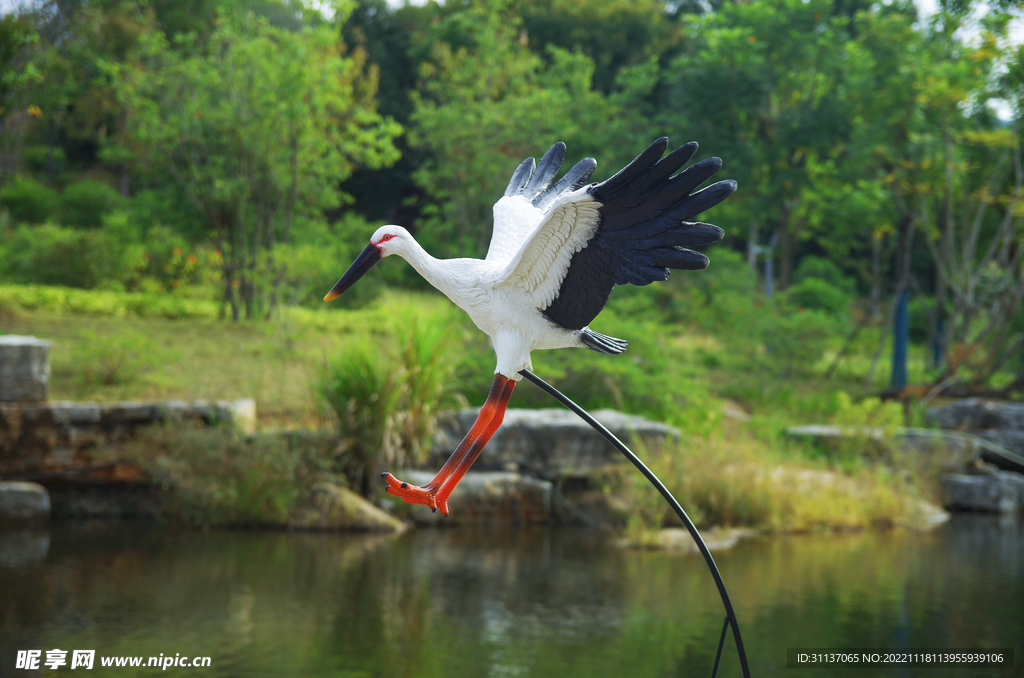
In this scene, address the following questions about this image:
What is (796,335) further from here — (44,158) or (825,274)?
(44,158)

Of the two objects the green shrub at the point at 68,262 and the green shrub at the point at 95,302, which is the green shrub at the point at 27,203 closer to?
the green shrub at the point at 68,262

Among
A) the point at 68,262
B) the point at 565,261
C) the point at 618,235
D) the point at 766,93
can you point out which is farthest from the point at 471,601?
the point at 766,93

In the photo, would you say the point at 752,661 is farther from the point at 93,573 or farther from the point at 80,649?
the point at 93,573

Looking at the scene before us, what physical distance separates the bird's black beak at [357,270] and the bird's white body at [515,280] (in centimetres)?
3

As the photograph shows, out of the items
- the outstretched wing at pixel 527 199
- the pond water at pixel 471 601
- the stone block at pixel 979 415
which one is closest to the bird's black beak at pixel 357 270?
the outstretched wing at pixel 527 199

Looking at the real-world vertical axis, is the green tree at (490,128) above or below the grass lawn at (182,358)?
above

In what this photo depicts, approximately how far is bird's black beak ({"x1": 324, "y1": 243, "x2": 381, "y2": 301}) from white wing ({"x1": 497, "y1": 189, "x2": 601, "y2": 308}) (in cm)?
41

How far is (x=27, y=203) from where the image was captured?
14875 mm

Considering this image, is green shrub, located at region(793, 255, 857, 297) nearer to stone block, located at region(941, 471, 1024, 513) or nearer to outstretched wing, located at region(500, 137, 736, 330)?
stone block, located at region(941, 471, 1024, 513)

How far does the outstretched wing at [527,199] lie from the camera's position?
2.62 metres

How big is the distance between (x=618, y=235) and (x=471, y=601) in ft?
11.9

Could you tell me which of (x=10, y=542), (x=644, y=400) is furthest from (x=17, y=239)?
(x=644, y=400)

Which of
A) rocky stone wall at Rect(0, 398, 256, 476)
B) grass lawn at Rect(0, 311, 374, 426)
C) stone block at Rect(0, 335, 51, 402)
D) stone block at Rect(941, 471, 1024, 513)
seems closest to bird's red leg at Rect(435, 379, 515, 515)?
rocky stone wall at Rect(0, 398, 256, 476)

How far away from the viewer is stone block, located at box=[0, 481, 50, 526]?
6.62 meters
